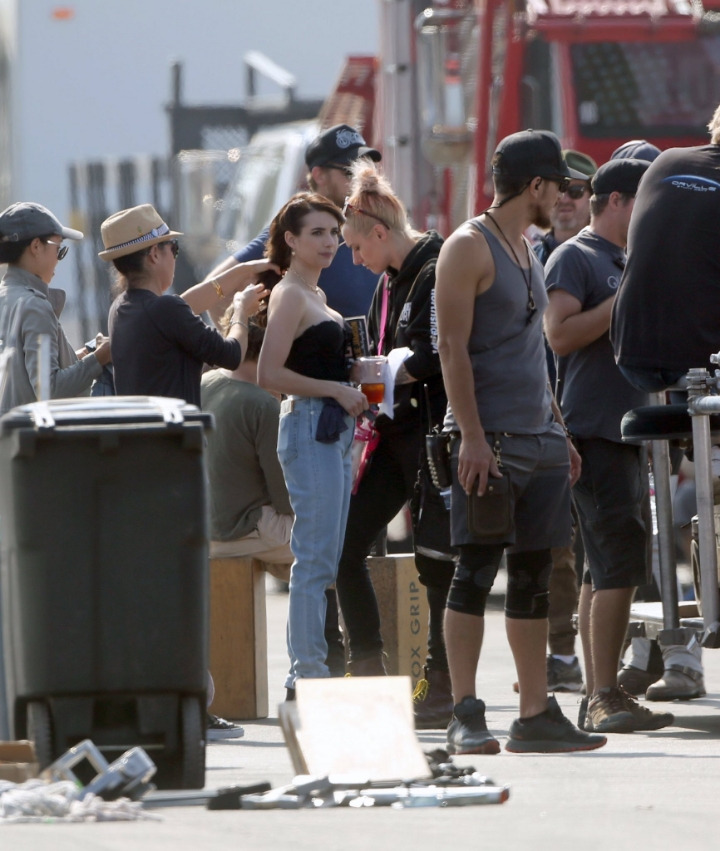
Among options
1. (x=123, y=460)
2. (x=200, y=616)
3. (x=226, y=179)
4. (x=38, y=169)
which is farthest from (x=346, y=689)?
(x=38, y=169)

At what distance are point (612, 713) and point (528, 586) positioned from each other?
66cm

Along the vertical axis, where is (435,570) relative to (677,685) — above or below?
above

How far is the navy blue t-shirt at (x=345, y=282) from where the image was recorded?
7703 mm

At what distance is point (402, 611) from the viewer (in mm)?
7512

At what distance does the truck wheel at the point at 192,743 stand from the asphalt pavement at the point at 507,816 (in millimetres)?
208

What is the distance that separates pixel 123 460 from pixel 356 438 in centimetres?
205

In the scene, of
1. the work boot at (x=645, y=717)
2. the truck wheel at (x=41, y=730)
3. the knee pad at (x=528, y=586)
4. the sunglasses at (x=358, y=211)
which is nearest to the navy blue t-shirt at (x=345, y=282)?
the sunglasses at (x=358, y=211)

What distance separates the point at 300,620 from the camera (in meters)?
6.69

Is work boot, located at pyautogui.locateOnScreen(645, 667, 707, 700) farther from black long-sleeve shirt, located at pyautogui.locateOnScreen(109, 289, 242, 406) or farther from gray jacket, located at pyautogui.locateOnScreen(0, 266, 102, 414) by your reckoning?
gray jacket, located at pyautogui.locateOnScreen(0, 266, 102, 414)

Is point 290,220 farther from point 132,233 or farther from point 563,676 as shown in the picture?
point 563,676

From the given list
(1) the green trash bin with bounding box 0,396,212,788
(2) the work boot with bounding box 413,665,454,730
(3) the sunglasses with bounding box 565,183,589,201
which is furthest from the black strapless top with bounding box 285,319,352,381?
(3) the sunglasses with bounding box 565,183,589,201

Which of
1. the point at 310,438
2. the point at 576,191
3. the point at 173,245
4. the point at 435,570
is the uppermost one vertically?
the point at 576,191

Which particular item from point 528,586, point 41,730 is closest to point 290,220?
point 528,586

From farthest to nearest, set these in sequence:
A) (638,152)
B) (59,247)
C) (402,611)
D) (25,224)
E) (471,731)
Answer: (402,611), (638,152), (59,247), (25,224), (471,731)
